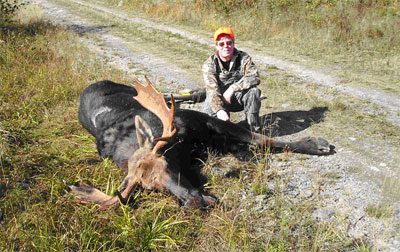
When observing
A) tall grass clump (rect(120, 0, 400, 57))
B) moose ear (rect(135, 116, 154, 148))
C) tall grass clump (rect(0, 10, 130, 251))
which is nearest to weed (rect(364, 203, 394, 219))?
moose ear (rect(135, 116, 154, 148))

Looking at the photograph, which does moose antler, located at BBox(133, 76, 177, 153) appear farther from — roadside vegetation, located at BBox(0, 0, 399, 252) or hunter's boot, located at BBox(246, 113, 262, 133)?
hunter's boot, located at BBox(246, 113, 262, 133)

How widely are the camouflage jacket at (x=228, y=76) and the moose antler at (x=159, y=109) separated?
4.07 ft

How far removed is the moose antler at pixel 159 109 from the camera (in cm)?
283

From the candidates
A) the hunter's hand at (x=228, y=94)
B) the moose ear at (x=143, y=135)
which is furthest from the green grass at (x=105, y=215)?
the hunter's hand at (x=228, y=94)

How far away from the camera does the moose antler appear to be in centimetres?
283

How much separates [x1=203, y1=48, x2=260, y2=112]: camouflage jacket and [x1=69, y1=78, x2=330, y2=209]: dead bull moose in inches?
23.5

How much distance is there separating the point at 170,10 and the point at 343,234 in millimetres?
12745

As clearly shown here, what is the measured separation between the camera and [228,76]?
15.3 feet

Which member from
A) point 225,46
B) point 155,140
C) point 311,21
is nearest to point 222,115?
point 225,46

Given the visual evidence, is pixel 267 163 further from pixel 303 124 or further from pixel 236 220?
pixel 303 124

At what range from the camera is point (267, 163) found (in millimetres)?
3570

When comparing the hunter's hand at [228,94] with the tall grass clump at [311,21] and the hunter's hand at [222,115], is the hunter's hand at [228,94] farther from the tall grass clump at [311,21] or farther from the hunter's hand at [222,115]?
the tall grass clump at [311,21]

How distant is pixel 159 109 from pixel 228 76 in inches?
70.9

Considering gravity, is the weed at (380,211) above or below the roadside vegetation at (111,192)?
above
